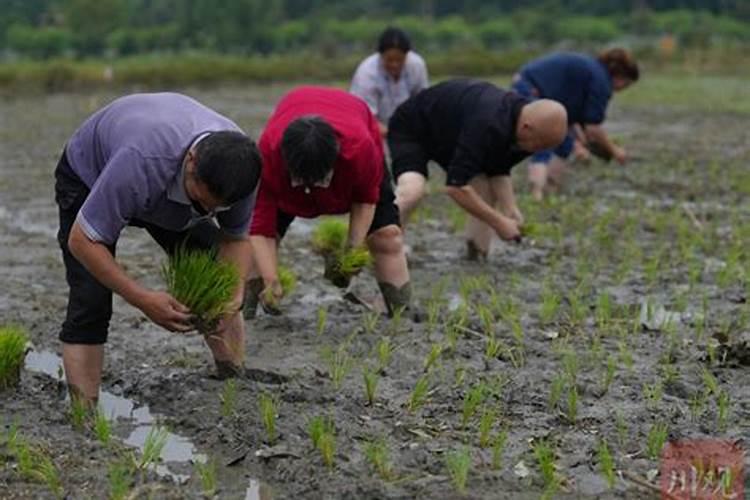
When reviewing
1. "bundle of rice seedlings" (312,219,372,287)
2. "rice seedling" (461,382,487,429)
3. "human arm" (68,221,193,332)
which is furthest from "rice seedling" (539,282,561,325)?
"human arm" (68,221,193,332)

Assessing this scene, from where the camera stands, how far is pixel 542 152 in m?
9.15

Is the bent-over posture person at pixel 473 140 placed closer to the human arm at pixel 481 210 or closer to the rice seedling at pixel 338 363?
the human arm at pixel 481 210

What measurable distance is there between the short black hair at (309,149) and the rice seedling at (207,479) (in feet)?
4.58

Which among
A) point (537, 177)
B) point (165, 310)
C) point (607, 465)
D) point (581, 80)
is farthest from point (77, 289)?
point (537, 177)

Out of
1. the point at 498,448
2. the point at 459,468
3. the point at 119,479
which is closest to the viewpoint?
the point at 119,479

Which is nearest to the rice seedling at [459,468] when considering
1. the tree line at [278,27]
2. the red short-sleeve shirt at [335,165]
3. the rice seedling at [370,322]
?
the red short-sleeve shirt at [335,165]

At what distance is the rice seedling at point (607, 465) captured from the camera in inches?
137

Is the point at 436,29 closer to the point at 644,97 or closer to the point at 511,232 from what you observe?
the point at 644,97

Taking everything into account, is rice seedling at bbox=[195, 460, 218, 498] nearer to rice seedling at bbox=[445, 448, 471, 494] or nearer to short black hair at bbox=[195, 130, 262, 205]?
rice seedling at bbox=[445, 448, 471, 494]

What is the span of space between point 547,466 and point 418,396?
32.0 inches

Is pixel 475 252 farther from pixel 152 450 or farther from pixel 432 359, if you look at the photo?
pixel 152 450

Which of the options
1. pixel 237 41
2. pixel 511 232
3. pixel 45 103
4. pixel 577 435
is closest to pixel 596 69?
pixel 511 232

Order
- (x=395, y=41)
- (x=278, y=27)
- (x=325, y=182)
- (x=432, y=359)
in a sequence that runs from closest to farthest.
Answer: (x=325, y=182) < (x=432, y=359) < (x=395, y=41) < (x=278, y=27)

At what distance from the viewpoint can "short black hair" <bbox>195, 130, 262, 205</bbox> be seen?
11.6 feet
